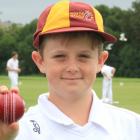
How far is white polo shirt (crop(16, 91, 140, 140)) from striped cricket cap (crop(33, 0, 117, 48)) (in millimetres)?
408

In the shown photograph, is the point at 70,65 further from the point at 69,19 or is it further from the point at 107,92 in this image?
the point at 107,92

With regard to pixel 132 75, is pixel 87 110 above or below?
above

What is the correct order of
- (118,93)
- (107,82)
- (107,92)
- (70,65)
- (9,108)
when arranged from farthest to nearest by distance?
1. (118,93)
2. (107,82)
3. (107,92)
4. (70,65)
5. (9,108)

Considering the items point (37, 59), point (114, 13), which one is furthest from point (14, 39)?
point (37, 59)

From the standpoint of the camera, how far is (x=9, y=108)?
9.02ft

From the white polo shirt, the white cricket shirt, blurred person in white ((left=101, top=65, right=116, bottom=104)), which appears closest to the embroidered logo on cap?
the white polo shirt

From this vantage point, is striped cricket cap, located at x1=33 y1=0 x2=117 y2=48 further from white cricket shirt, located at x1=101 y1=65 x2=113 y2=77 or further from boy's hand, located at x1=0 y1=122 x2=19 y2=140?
white cricket shirt, located at x1=101 y1=65 x2=113 y2=77

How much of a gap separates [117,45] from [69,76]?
74581mm

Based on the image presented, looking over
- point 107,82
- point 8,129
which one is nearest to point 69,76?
point 8,129

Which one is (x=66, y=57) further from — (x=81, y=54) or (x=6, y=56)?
(x=6, y=56)

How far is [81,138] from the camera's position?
3.20 meters

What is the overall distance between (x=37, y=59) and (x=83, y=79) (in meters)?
0.35

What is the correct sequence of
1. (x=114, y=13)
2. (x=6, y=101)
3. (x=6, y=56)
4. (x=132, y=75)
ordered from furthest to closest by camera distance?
(x=114, y=13) → (x=6, y=56) → (x=132, y=75) → (x=6, y=101)

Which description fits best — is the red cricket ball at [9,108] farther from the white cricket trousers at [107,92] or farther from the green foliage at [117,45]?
the green foliage at [117,45]
